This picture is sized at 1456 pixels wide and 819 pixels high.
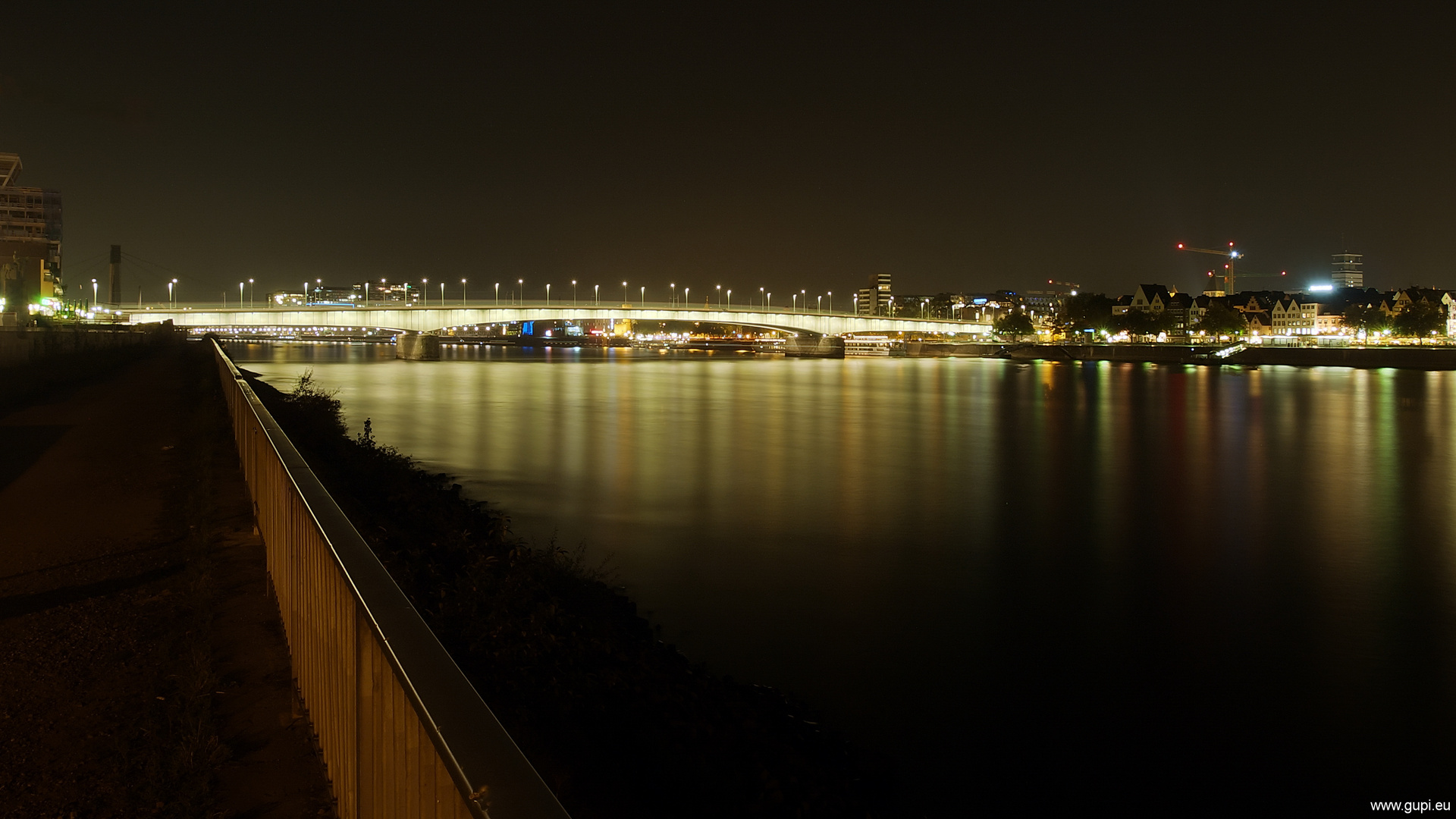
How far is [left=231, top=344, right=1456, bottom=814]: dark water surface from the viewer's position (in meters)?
9.16

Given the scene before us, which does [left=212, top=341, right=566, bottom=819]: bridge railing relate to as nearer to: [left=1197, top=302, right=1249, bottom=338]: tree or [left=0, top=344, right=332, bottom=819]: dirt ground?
[left=0, top=344, right=332, bottom=819]: dirt ground

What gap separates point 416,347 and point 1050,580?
9708cm

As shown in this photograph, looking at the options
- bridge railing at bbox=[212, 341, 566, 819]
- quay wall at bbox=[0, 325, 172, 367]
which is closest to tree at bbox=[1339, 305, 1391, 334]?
quay wall at bbox=[0, 325, 172, 367]

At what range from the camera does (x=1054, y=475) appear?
2761 centimetres

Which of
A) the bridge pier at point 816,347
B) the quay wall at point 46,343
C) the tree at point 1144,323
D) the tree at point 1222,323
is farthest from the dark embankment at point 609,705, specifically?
the tree at point 1144,323

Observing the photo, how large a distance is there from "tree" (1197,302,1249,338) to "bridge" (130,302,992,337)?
48.9 metres

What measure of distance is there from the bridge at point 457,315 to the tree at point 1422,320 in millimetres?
65723

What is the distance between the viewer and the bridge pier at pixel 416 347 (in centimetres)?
10394

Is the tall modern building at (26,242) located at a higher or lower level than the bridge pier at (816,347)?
higher

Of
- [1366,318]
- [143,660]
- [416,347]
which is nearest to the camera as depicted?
[143,660]

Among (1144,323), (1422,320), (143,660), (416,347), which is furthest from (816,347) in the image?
(143,660)

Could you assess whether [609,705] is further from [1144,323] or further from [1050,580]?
[1144,323]

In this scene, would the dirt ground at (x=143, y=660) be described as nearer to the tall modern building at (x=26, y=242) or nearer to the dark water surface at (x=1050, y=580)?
the dark water surface at (x=1050, y=580)

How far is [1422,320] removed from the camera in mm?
116938
